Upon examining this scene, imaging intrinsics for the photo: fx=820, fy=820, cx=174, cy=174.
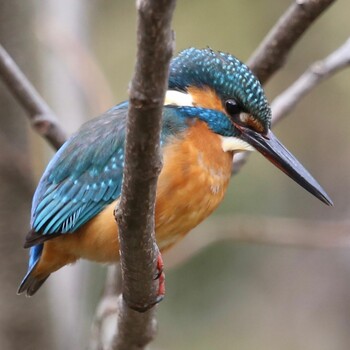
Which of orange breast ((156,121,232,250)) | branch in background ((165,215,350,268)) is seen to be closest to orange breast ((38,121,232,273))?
orange breast ((156,121,232,250))

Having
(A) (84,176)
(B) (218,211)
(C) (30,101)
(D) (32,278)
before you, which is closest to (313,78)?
(A) (84,176)

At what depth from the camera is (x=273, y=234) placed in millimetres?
3172

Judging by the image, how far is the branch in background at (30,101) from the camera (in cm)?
251

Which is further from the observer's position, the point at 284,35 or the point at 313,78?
the point at 313,78

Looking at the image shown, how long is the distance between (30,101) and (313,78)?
92cm

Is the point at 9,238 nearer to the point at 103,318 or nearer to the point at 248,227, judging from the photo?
the point at 103,318

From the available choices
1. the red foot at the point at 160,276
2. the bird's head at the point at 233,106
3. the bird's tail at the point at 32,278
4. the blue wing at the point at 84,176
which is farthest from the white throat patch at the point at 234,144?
the bird's tail at the point at 32,278

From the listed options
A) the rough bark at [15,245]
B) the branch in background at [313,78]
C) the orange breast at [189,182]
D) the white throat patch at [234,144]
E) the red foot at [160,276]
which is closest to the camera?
the red foot at [160,276]

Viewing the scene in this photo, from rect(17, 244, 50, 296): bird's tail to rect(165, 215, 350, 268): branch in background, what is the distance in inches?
31.2

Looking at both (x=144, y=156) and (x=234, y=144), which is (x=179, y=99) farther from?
(x=144, y=156)

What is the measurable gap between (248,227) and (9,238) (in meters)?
0.92

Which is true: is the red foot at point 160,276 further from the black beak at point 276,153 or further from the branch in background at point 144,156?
the black beak at point 276,153

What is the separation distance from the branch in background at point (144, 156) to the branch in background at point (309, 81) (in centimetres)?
91

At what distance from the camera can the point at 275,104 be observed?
2.78 m
